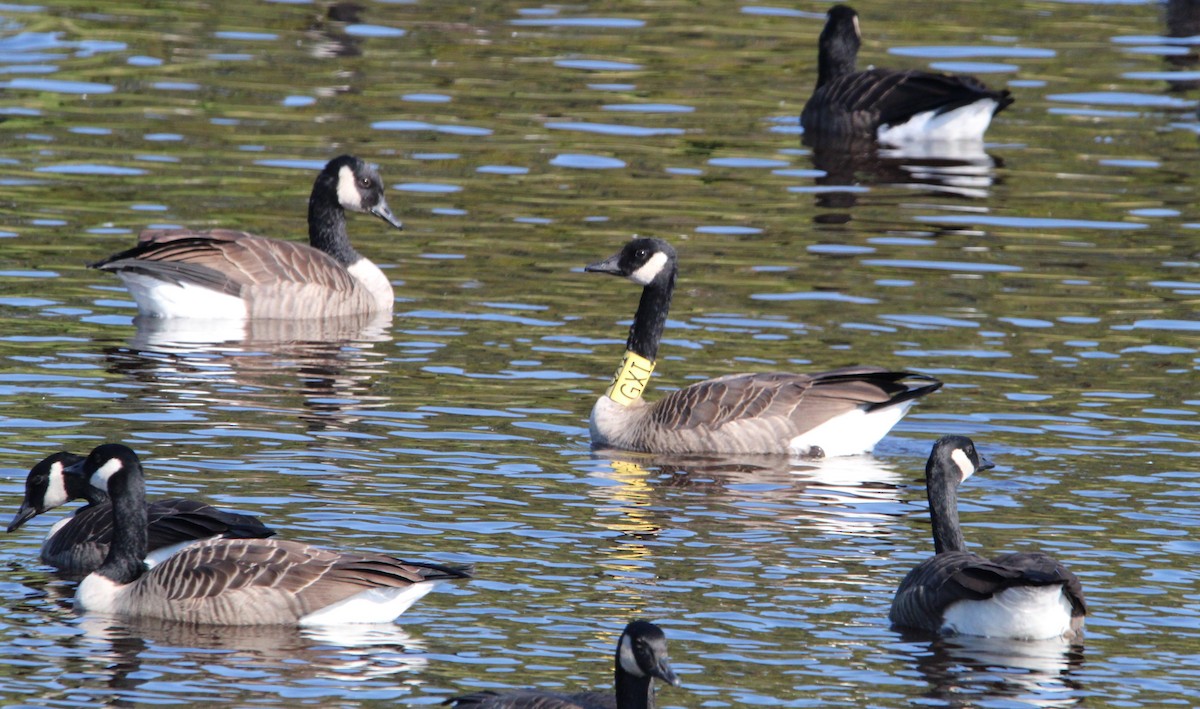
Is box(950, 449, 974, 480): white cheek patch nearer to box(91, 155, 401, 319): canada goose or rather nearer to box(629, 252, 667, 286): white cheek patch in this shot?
box(629, 252, 667, 286): white cheek patch

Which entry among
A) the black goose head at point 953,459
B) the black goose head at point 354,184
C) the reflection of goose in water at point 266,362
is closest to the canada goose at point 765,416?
the reflection of goose in water at point 266,362

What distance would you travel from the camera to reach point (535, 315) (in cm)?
1930

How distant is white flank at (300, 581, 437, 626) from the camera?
1130 cm

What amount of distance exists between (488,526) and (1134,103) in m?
18.2

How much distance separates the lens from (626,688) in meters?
9.25

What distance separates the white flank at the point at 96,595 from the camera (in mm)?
11641

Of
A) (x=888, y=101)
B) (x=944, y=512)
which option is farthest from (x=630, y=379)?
(x=888, y=101)

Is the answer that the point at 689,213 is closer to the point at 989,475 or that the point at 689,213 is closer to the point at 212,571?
the point at 989,475

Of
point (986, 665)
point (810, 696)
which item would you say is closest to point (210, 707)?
point (810, 696)

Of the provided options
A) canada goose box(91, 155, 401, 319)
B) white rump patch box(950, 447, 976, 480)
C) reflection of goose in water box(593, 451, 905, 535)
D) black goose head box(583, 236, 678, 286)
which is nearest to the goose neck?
canada goose box(91, 155, 401, 319)

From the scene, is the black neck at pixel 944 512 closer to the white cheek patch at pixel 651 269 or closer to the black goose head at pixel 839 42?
the white cheek patch at pixel 651 269

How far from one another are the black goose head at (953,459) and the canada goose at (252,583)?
3.09 metres

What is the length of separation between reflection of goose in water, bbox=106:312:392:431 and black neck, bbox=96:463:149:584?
357 cm

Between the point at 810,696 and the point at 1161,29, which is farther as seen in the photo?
the point at 1161,29
